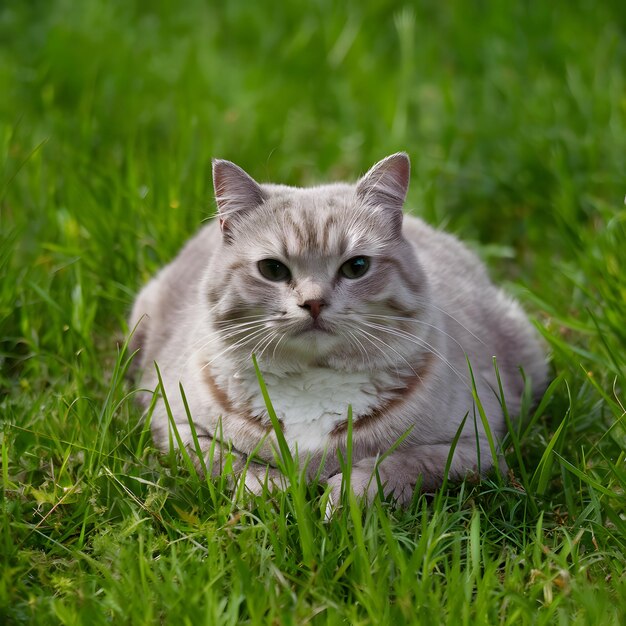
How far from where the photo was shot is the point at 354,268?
260cm

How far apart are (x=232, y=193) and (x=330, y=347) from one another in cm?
55

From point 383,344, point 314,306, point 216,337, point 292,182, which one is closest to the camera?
point 314,306

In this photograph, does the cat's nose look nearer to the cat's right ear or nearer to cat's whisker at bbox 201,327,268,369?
cat's whisker at bbox 201,327,268,369

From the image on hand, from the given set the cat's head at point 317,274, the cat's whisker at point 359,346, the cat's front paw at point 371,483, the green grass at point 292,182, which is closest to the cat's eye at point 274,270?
the cat's head at point 317,274

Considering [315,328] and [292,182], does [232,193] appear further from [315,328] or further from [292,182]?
[292,182]

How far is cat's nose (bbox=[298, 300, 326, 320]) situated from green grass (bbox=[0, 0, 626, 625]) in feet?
1.54

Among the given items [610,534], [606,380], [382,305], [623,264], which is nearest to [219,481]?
[382,305]

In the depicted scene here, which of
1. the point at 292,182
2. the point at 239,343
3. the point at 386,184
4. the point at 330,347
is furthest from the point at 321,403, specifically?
the point at 292,182

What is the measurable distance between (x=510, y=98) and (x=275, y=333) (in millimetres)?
2714

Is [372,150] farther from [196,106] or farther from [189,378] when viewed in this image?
[189,378]

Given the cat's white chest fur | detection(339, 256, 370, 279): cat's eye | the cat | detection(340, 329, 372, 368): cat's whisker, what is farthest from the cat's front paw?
detection(339, 256, 370, 279): cat's eye

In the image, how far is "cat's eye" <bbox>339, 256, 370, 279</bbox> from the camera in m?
2.59

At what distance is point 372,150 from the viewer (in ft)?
15.3

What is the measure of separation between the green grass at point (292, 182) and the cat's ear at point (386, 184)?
32 centimetres
